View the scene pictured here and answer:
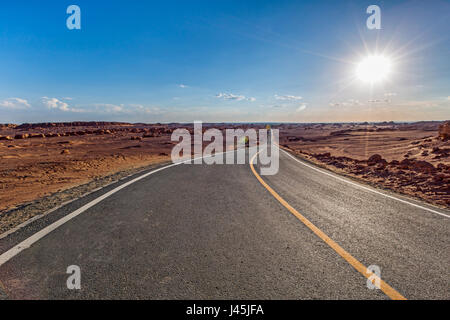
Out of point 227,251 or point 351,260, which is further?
point 227,251

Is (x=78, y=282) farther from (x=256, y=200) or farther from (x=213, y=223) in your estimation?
(x=256, y=200)

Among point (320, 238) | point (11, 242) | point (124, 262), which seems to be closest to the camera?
point (124, 262)

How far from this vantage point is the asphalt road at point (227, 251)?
235 centimetres

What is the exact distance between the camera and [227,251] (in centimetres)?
308

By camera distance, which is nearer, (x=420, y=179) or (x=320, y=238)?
(x=320, y=238)

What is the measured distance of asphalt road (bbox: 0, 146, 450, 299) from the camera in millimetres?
2348
